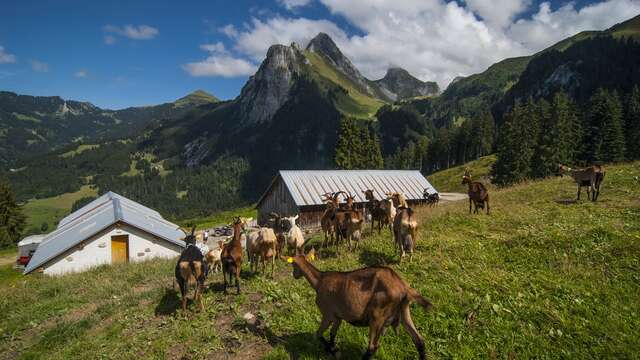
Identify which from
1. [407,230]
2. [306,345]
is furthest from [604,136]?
[306,345]

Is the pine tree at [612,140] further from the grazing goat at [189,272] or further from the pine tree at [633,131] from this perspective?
the grazing goat at [189,272]

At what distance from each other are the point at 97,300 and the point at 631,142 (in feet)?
286

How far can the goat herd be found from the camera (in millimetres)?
6395

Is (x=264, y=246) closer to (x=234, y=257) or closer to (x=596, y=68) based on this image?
(x=234, y=257)

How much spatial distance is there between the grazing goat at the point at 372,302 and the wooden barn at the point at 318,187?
28.9 meters

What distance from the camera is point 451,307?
8.50m

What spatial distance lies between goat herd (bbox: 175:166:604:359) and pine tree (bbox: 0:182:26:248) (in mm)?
84101

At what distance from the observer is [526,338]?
7309 mm

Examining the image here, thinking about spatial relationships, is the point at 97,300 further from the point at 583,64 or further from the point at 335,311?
the point at 583,64

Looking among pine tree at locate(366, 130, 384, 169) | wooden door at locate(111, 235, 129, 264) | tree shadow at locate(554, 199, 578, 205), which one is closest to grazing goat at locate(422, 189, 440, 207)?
tree shadow at locate(554, 199, 578, 205)

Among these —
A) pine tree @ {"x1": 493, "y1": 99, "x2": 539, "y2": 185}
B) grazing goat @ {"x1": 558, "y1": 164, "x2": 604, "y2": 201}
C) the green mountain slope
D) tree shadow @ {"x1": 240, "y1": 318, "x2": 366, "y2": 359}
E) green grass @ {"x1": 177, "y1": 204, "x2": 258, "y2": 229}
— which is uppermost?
the green mountain slope

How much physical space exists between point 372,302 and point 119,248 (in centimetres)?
3846

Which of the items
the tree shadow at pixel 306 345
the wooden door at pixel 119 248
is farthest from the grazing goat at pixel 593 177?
the wooden door at pixel 119 248

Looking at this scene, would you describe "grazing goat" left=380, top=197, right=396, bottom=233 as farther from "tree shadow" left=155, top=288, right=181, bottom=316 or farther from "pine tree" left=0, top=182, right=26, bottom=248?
"pine tree" left=0, top=182, right=26, bottom=248
